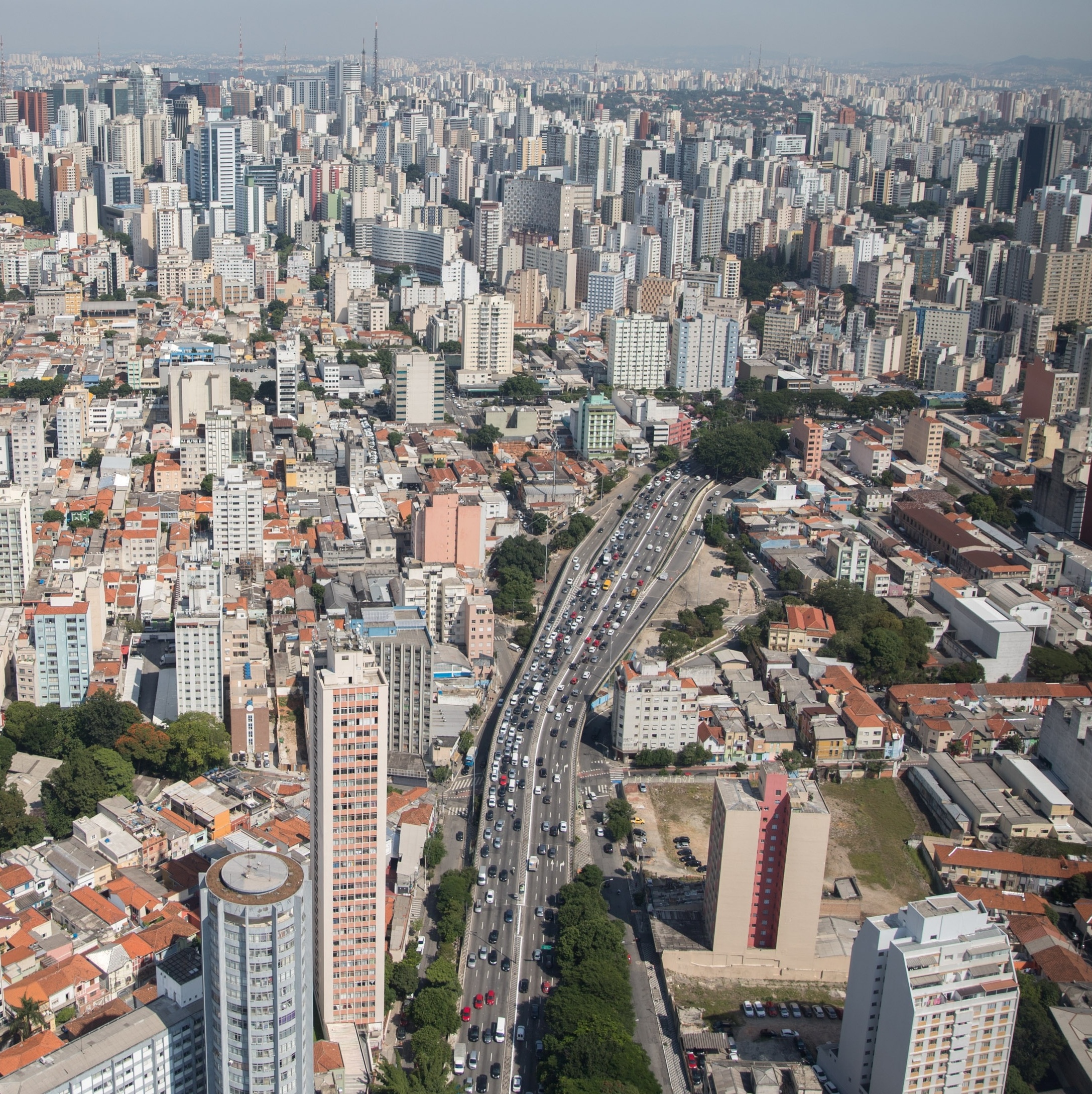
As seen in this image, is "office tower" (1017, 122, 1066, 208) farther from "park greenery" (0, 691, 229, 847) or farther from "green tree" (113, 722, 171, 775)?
"green tree" (113, 722, 171, 775)

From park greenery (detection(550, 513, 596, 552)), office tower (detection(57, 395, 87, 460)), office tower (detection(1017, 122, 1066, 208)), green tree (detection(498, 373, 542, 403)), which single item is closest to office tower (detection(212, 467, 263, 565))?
park greenery (detection(550, 513, 596, 552))

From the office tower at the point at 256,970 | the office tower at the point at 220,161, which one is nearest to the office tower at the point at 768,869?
the office tower at the point at 256,970

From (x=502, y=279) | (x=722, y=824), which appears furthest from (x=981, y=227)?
(x=722, y=824)

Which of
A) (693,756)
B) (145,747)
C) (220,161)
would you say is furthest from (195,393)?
(220,161)

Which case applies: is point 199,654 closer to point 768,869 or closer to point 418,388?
point 768,869

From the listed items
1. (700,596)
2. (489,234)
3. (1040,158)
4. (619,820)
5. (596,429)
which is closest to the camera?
(619,820)

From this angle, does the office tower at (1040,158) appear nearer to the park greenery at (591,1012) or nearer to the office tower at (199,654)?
the office tower at (199,654)

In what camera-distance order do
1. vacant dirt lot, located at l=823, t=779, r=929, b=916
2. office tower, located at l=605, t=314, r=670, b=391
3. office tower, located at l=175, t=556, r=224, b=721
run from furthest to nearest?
1. office tower, located at l=605, t=314, r=670, b=391
2. office tower, located at l=175, t=556, r=224, b=721
3. vacant dirt lot, located at l=823, t=779, r=929, b=916
